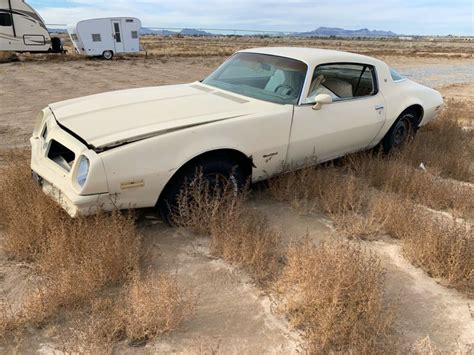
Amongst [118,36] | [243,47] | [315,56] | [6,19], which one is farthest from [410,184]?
[243,47]

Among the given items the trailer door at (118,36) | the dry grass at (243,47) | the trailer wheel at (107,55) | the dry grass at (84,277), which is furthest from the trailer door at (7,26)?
the dry grass at (84,277)

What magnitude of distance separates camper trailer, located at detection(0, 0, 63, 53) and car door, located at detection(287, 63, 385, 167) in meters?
21.4

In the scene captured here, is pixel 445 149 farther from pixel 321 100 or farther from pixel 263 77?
pixel 263 77

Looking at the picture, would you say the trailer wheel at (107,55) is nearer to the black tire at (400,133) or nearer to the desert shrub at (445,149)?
the desert shrub at (445,149)

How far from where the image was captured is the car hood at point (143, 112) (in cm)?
321

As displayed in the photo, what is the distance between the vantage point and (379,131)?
5.16 m

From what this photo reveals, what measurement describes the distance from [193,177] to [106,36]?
24535mm

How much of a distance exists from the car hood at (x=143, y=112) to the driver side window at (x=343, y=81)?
81cm

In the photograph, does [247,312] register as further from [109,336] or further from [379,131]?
[379,131]

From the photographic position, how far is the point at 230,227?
10.7 feet

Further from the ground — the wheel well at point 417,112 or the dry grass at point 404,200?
the wheel well at point 417,112

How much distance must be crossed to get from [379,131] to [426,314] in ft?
9.62

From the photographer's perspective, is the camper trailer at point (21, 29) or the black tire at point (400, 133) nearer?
the black tire at point (400, 133)

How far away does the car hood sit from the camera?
3211 millimetres
